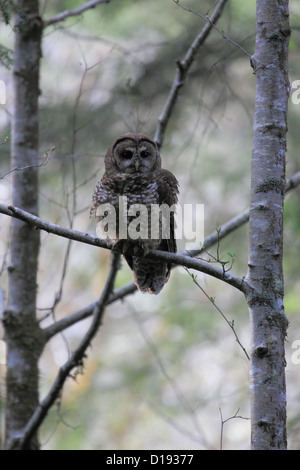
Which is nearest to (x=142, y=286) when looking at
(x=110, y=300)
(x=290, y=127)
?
(x=110, y=300)

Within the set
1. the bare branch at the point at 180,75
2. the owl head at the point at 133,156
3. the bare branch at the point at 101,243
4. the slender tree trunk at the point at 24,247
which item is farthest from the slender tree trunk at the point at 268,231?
the slender tree trunk at the point at 24,247

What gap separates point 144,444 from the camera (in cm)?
1134

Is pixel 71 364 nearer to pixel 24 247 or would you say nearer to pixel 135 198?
pixel 24 247

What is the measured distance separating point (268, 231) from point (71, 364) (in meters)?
2.00

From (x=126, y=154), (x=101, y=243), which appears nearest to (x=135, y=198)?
(x=126, y=154)

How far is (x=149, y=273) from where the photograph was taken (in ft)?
15.7

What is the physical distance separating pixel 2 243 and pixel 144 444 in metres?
6.55

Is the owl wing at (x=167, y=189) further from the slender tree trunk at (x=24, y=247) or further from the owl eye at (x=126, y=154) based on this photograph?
the slender tree trunk at (x=24, y=247)

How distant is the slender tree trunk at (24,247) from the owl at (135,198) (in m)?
0.81

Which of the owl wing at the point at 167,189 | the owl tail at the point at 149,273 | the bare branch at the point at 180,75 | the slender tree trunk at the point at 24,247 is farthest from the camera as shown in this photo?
the slender tree trunk at the point at 24,247

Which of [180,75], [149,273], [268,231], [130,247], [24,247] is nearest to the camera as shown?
[268,231]

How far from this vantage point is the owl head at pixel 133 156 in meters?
4.36

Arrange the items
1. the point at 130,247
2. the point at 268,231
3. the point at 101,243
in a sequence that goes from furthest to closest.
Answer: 1. the point at 130,247
2. the point at 101,243
3. the point at 268,231

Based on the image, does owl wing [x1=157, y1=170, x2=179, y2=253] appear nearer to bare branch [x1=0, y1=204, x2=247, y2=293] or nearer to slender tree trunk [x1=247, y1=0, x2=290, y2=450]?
bare branch [x1=0, y1=204, x2=247, y2=293]
